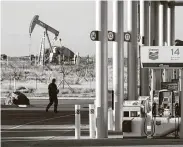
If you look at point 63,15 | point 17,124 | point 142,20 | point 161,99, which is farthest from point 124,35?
point 63,15

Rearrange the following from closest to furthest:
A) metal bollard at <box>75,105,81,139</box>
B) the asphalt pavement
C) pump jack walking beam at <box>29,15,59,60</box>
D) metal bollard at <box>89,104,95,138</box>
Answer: the asphalt pavement, metal bollard at <box>75,105,81,139</box>, metal bollard at <box>89,104,95,138</box>, pump jack walking beam at <box>29,15,59,60</box>

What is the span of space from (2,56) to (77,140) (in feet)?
111

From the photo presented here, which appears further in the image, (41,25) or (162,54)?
(41,25)

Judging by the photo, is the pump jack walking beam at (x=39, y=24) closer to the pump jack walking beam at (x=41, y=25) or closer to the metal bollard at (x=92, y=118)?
the pump jack walking beam at (x=41, y=25)

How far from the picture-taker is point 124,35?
23.8 meters

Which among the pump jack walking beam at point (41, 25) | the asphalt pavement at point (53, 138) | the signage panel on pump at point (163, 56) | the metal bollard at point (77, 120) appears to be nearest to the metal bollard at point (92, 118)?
the asphalt pavement at point (53, 138)

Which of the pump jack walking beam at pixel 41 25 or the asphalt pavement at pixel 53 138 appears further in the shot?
the pump jack walking beam at pixel 41 25

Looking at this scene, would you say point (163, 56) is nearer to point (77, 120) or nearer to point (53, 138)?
point (77, 120)

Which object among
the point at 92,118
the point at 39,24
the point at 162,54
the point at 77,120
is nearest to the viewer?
the point at 162,54

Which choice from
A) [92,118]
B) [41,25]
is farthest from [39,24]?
[92,118]

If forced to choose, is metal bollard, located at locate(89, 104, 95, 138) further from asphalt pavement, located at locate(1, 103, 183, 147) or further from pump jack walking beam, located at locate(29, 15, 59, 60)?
pump jack walking beam, located at locate(29, 15, 59, 60)

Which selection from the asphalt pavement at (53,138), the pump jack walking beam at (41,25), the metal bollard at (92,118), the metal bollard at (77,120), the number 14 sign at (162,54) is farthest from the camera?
the pump jack walking beam at (41,25)

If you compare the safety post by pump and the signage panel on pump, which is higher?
the signage panel on pump

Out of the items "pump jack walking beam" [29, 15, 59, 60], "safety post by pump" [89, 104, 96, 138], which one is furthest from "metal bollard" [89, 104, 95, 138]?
"pump jack walking beam" [29, 15, 59, 60]
